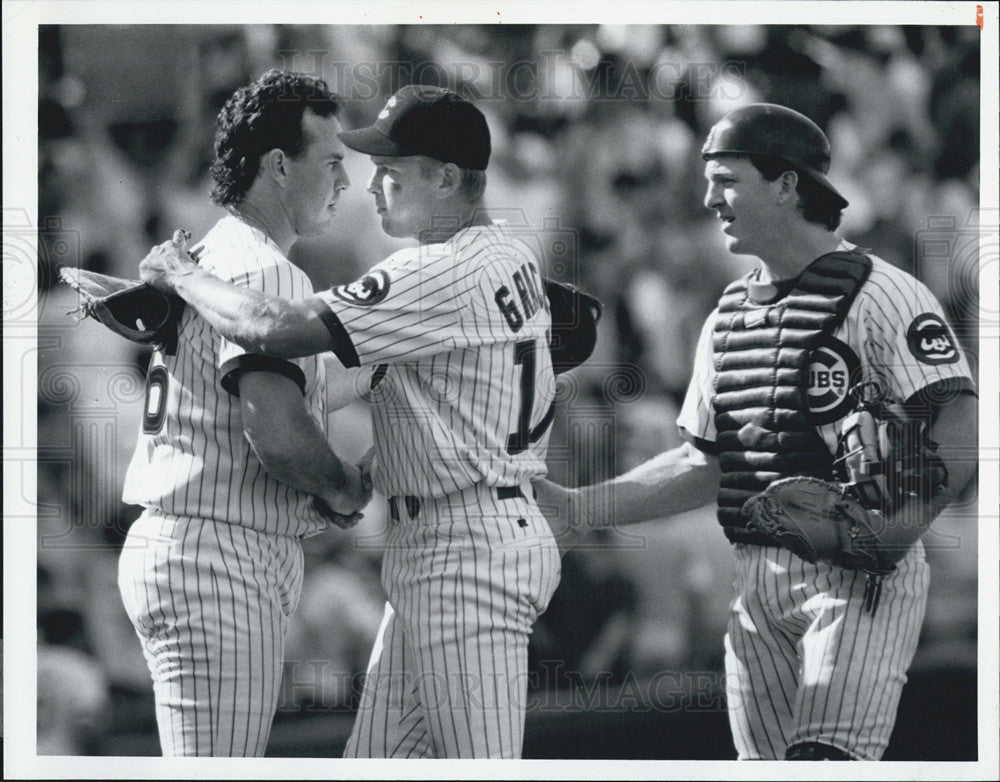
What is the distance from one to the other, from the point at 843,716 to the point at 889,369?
3.39 feet

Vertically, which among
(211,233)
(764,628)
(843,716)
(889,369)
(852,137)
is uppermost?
(852,137)

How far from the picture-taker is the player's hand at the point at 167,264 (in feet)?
11.7

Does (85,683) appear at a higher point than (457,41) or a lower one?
lower

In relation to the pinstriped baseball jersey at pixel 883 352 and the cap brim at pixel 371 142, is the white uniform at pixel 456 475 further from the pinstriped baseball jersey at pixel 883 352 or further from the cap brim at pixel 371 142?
the pinstriped baseball jersey at pixel 883 352

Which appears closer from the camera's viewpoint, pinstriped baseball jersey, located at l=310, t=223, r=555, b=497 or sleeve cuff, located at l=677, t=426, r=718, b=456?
pinstriped baseball jersey, located at l=310, t=223, r=555, b=497

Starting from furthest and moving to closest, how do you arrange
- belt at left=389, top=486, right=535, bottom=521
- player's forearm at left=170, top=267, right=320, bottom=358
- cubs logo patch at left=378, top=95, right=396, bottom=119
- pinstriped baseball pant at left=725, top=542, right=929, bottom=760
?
cubs logo patch at left=378, top=95, right=396, bottom=119
pinstriped baseball pant at left=725, top=542, right=929, bottom=760
belt at left=389, top=486, right=535, bottom=521
player's forearm at left=170, top=267, right=320, bottom=358

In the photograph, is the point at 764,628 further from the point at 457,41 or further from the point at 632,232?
the point at 457,41

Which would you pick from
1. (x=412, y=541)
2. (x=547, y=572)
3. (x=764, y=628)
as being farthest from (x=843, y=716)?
(x=412, y=541)

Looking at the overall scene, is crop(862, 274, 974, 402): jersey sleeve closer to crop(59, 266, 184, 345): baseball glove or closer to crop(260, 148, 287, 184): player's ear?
crop(260, 148, 287, 184): player's ear

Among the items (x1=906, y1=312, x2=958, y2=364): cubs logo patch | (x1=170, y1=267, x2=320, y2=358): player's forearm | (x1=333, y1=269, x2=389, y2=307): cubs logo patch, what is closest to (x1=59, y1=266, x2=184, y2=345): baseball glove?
(x1=170, y1=267, x2=320, y2=358): player's forearm

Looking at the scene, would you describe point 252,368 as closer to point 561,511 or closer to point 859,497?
point 561,511

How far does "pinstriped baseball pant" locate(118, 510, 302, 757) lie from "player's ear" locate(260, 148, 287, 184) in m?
1.04

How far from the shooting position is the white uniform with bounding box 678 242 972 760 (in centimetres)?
365

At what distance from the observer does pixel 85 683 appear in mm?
3891
